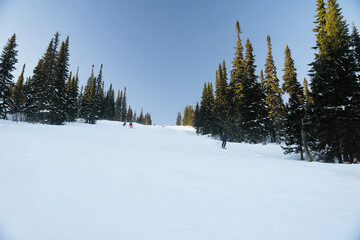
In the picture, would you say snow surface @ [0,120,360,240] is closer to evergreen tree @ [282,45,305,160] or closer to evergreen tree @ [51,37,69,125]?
evergreen tree @ [282,45,305,160]

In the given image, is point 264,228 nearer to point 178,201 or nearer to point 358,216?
point 178,201

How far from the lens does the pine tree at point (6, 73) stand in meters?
22.8

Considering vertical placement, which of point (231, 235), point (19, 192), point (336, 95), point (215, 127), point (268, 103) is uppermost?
point (268, 103)

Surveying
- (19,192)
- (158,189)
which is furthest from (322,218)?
(19,192)

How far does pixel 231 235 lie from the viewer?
2539mm

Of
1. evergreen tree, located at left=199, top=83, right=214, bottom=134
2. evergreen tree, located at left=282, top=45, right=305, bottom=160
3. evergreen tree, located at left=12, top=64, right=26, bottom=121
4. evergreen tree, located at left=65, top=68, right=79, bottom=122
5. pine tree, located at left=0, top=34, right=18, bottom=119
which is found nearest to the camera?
evergreen tree, located at left=282, top=45, right=305, bottom=160

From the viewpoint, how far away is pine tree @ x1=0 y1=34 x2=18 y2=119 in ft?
74.7

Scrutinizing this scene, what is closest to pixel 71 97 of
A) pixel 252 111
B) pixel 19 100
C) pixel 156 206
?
pixel 19 100

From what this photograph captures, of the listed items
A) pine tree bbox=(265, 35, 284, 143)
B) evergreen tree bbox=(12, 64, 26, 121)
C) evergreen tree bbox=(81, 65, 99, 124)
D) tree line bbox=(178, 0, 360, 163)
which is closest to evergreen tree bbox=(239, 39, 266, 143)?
tree line bbox=(178, 0, 360, 163)

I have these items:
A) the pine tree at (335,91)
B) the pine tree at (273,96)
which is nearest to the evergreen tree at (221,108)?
the pine tree at (273,96)

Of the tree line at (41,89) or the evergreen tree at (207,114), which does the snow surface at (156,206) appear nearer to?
the tree line at (41,89)

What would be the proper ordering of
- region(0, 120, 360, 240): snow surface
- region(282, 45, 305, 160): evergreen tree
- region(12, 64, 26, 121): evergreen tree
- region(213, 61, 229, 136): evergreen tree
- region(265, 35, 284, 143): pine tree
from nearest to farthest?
region(0, 120, 360, 240): snow surface, region(282, 45, 305, 160): evergreen tree, region(265, 35, 284, 143): pine tree, region(12, 64, 26, 121): evergreen tree, region(213, 61, 229, 136): evergreen tree

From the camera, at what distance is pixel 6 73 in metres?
23.8

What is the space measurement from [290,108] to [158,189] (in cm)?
1795
